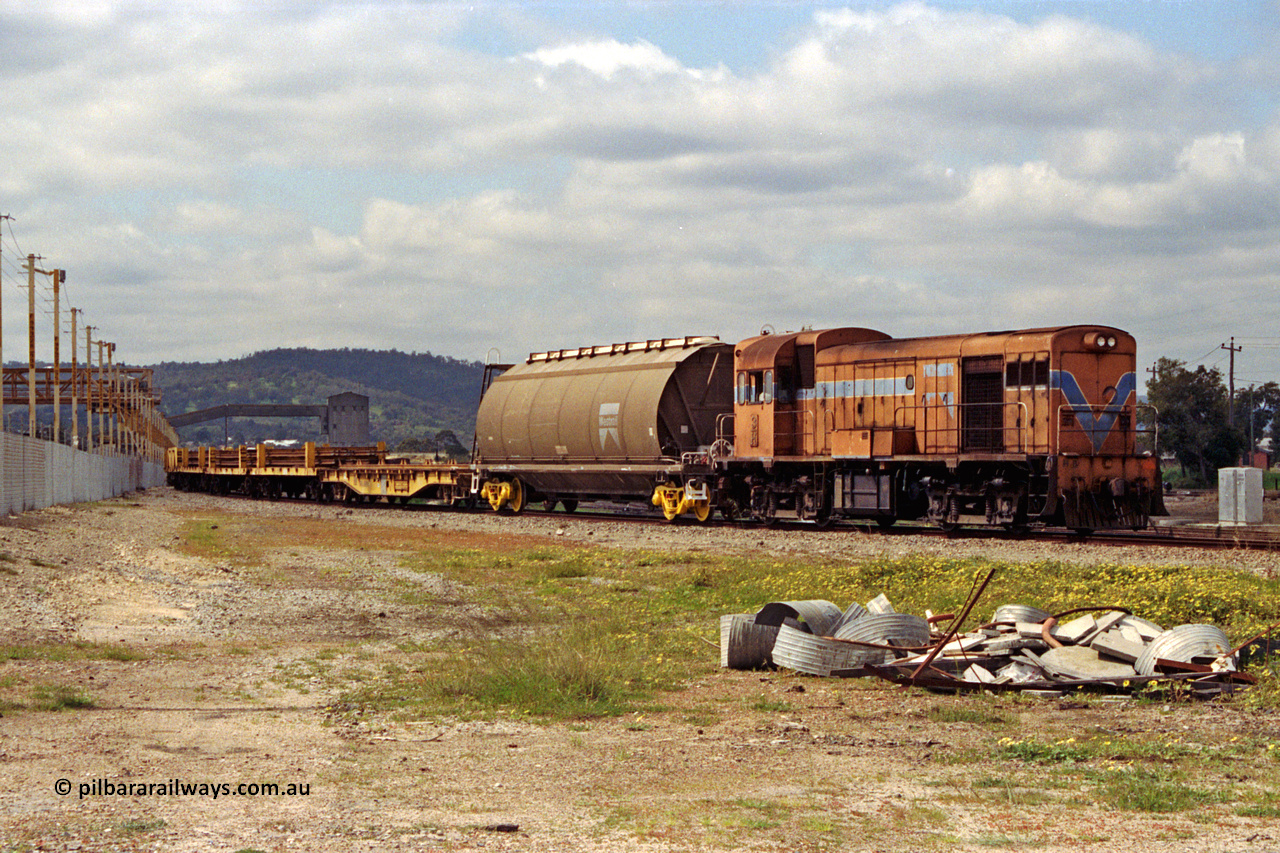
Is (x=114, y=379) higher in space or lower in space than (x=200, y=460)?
higher

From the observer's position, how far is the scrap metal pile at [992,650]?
1076 centimetres

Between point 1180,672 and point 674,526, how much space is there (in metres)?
20.3

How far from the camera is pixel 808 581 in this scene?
18.3 metres

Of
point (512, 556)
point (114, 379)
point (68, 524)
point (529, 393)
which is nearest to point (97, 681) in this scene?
point (512, 556)

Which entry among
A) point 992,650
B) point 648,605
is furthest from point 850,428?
point 992,650

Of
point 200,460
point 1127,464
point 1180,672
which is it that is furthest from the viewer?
point 200,460

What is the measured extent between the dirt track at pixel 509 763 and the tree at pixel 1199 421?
71.8 meters

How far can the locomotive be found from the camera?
24156 millimetres

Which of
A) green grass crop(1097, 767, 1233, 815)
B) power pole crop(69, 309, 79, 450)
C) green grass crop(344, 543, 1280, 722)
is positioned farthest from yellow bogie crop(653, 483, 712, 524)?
power pole crop(69, 309, 79, 450)

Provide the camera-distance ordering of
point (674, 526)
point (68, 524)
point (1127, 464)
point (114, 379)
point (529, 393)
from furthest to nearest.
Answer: point (114, 379)
point (529, 393)
point (68, 524)
point (674, 526)
point (1127, 464)

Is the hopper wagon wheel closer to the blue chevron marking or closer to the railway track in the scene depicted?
the railway track

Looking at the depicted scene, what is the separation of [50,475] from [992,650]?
3866cm

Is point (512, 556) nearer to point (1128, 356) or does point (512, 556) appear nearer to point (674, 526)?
point (674, 526)

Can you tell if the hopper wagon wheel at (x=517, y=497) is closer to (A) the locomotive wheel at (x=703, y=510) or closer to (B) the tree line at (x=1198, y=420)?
(A) the locomotive wheel at (x=703, y=510)
